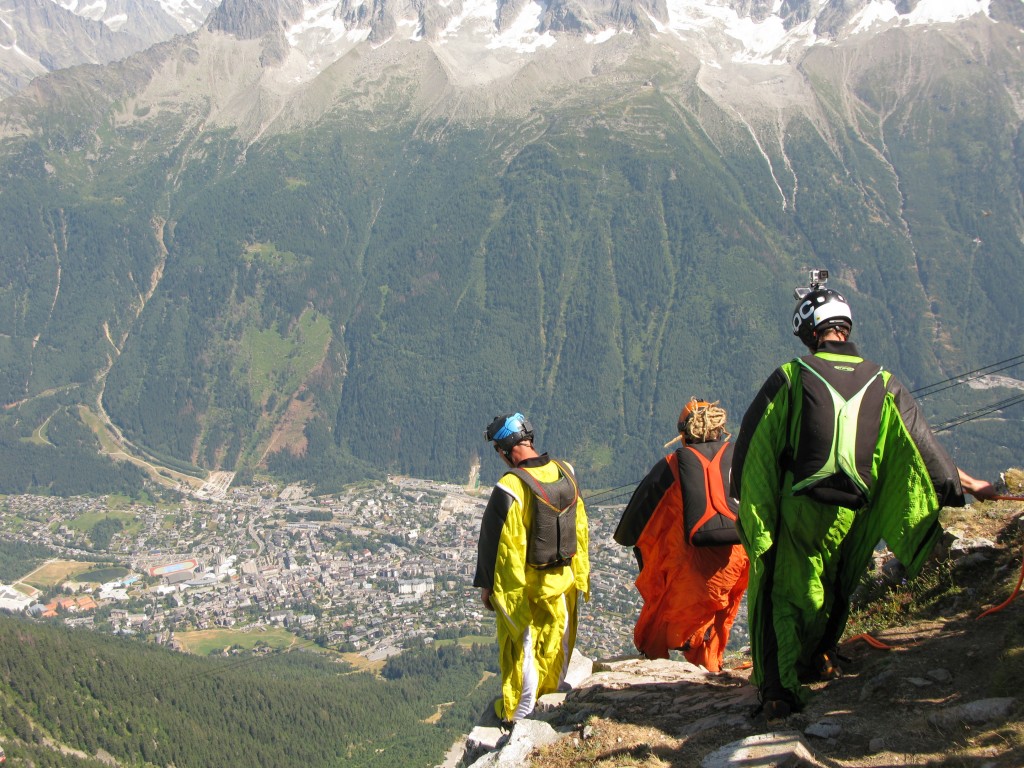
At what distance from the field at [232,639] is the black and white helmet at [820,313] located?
81045 millimetres

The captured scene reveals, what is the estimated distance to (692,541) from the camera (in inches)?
376

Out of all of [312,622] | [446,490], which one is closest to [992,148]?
[446,490]

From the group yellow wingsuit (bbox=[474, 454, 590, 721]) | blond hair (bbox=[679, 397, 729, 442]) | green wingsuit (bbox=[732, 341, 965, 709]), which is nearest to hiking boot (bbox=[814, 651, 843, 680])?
green wingsuit (bbox=[732, 341, 965, 709])

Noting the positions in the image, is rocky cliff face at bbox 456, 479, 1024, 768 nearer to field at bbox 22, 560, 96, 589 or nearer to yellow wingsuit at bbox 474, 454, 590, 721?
yellow wingsuit at bbox 474, 454, 590, 721

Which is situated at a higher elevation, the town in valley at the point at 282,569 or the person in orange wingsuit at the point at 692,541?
the person in orange wingsuit at the point at 692,541

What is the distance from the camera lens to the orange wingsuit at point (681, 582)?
32.1 feet

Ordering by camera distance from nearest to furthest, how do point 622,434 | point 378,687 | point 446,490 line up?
1. point 378,687
2. point 446,490
3. point 622,434

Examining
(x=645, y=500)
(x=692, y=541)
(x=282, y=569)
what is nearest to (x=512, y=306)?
(x=282, y=569)

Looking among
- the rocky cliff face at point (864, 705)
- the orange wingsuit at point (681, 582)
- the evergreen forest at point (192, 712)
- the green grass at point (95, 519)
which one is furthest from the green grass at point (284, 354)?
the rocky cliff face at point (864, 705)

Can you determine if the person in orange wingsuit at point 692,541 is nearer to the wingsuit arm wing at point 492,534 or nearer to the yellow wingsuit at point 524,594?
the yellow wingsuit at point 524,594

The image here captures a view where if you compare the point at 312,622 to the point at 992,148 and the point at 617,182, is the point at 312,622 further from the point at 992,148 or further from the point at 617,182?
the point at 992,148

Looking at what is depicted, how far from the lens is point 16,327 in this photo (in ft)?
608

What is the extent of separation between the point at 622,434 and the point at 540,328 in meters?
31.4

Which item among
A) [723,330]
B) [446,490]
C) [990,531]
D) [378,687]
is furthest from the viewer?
[723,330]
